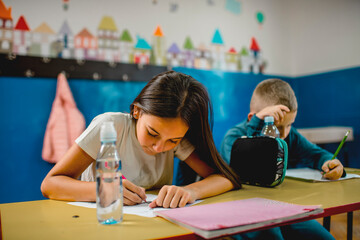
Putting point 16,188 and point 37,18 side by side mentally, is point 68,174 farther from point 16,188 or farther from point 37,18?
point 37,18

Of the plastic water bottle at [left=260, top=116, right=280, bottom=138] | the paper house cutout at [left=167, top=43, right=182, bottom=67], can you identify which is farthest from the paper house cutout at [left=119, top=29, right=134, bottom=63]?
the plastic water bottle at [left=260, top=116, right=280, bottom=138]

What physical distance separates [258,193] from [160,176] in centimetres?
38

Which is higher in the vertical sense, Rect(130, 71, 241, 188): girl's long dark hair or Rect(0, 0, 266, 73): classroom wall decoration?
Rect(0, 0, 266, 73): classroom wall decoration

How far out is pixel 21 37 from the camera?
6.90ft

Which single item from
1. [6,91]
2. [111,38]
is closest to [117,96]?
[111,38]

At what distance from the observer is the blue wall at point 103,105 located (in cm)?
204

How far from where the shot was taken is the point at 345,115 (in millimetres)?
2732

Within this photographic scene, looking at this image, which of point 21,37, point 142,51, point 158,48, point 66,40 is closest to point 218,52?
point 158,48

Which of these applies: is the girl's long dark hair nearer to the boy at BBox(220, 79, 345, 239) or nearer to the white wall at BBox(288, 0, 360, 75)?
the boy at BBox(220, 79, 345, 239)

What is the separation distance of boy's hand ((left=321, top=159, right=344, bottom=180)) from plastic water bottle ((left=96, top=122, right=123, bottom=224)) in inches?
33.1

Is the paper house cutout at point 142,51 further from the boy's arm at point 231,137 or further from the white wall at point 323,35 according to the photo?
the white wall at point 323,35

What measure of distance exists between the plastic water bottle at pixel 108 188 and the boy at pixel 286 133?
699mm

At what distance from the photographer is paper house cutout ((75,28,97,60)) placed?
89.7 inches

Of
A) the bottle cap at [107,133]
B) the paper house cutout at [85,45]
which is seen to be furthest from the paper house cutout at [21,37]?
the bottle cap at [107,133]
